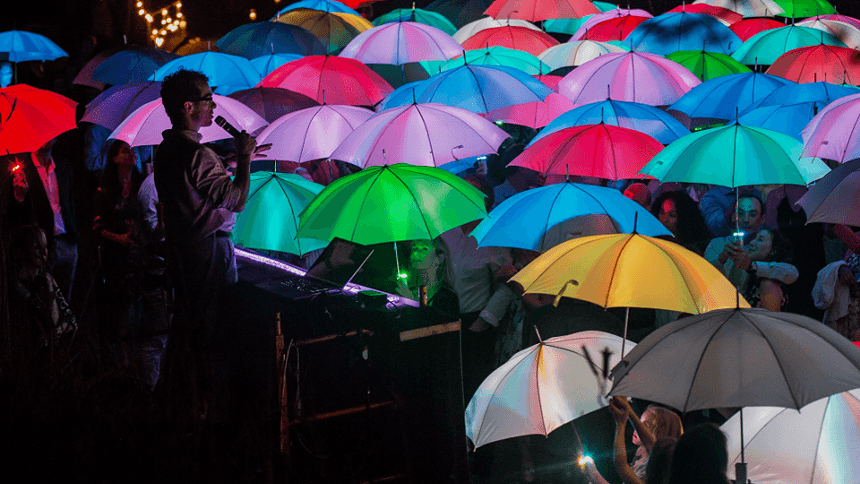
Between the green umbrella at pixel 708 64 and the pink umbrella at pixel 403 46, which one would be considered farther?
the green umbrella at pixel 708 64

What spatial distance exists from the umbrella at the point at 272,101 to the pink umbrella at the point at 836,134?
4949 mm

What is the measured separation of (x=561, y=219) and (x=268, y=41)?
6.97 metres

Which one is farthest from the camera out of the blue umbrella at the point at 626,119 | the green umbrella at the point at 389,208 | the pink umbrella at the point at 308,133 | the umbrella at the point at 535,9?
the umbrella at the point at 535,9

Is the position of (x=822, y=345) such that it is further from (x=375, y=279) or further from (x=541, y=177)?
(x=541, y=177)

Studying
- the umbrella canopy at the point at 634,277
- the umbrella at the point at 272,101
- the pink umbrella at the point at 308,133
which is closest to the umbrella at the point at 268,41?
the umbrella at the point at 272,101

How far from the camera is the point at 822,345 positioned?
4.05m

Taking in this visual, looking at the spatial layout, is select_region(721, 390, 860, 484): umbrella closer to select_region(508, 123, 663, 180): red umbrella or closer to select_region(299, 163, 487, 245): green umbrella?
select_region(299, 163, 487, 245): green umbrella

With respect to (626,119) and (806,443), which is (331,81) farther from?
(806,443)

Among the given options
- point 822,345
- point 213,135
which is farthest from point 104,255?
point 822,345

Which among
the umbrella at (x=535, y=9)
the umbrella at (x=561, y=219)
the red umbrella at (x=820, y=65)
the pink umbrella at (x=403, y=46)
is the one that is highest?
the umbrella at (x=535, y=9)

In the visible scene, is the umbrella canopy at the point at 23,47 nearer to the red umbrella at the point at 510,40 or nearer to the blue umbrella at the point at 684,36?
the red umbrella at the point at 510,40

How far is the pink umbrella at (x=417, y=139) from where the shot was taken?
8.19 meters

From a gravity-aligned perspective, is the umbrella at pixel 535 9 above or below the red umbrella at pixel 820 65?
above

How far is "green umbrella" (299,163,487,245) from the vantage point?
6.52 meters
